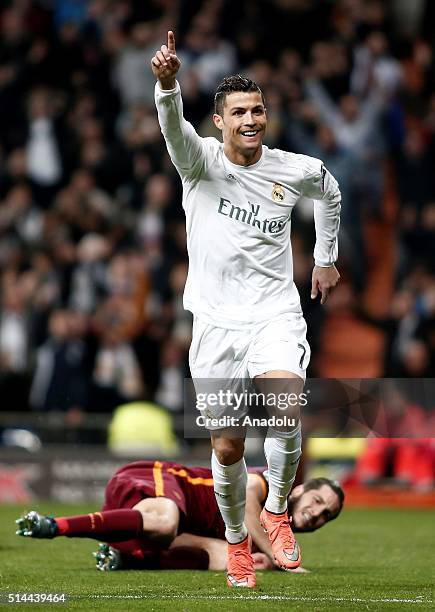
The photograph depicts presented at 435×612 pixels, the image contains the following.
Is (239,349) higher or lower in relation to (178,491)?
higher

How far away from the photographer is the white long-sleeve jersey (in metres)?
7.99

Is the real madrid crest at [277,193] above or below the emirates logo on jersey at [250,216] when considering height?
above

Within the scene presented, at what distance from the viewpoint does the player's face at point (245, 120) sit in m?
7.91

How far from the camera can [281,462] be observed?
26.4ft

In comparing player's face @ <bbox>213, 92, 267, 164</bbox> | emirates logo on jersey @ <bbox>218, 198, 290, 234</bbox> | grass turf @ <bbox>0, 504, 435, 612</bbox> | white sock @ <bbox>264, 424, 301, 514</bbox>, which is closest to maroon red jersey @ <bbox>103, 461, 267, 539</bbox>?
grass turf @ <bbox>0, 504, 435, 612</bbox>

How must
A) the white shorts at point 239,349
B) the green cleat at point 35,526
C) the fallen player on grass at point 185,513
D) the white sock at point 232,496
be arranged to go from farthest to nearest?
the fallen player on grass at point 185,513, the green cleat at point 35,526, the white sock at point 232,496, the white shorts at point 239,349

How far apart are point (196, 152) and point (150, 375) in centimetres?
915

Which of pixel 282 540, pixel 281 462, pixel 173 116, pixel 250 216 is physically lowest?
pixel 282 540

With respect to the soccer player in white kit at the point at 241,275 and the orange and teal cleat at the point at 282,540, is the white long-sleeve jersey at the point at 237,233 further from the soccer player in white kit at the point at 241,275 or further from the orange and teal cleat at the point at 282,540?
the orange and teal cleat at the point at 282,540

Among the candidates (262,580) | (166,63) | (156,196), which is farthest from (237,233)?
(156,196)

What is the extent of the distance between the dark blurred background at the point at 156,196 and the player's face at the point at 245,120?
8.17 meters

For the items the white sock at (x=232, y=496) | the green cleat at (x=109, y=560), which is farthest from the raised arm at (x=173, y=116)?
the green cleat at (x=109, y=560)

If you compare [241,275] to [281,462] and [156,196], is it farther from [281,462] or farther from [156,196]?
[156,196]

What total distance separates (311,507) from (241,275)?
206cm
